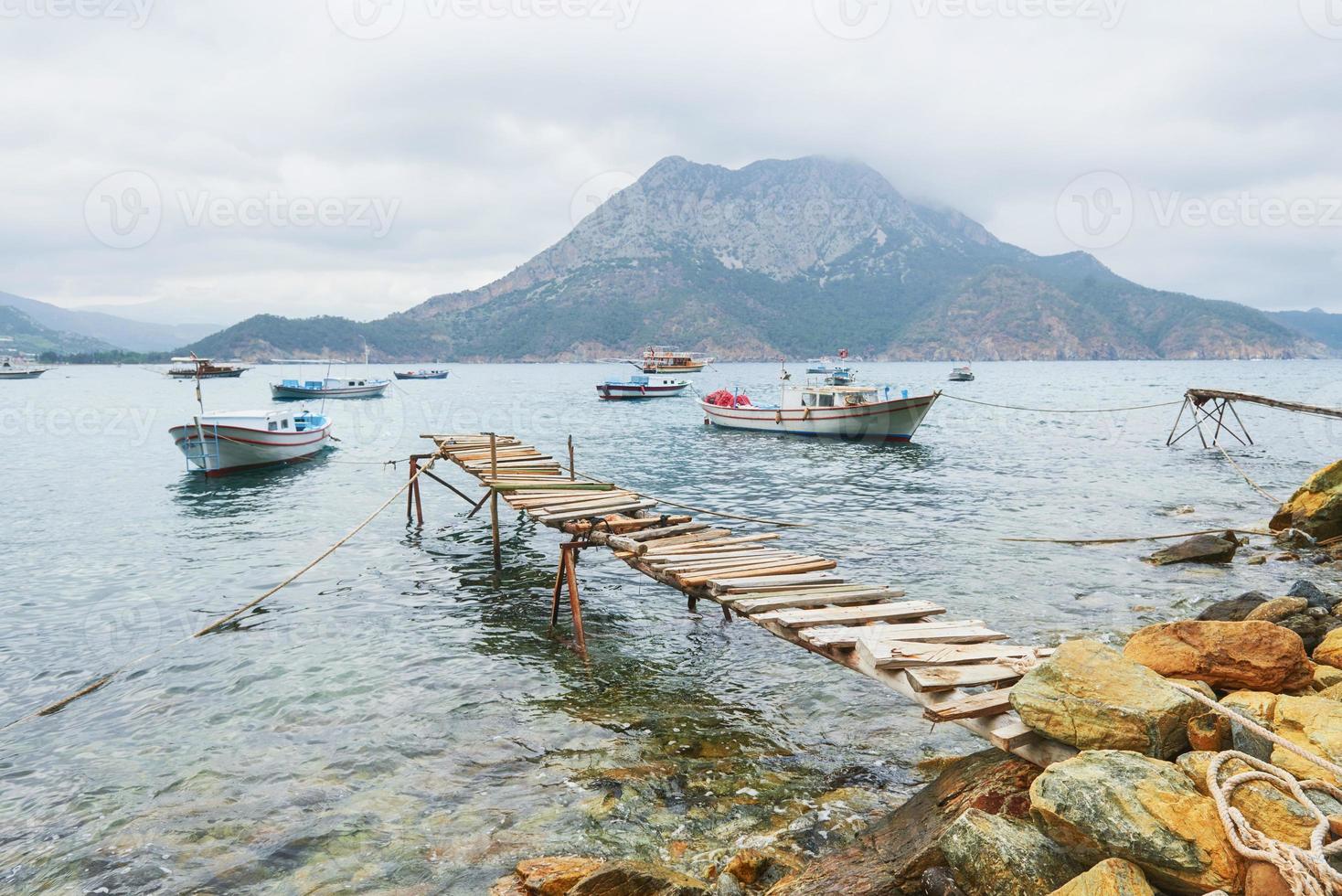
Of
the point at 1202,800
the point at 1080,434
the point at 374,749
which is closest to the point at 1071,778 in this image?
the point at 1202,800

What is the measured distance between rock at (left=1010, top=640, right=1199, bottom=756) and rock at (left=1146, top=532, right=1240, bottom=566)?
15.1 m

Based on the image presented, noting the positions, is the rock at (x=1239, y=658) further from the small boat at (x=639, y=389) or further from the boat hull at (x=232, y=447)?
the small boat at (x=639, y=389)

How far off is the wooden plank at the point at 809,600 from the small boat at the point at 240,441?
33753 millimetres

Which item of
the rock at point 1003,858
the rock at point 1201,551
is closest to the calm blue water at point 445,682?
the rock at point 1201,551

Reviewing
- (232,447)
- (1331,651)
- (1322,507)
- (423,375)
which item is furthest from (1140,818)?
(423,375)

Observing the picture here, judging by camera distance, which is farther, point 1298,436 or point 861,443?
point 1298,436

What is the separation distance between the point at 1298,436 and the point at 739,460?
42397 millimetres

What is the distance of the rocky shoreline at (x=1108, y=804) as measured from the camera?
493 centimetres

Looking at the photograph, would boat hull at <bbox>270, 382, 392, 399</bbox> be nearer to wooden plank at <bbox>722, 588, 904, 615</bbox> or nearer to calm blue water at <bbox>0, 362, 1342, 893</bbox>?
calm blue water at <bbox>0, 362, 1342, 893</bbox>

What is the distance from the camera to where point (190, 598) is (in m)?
17.5

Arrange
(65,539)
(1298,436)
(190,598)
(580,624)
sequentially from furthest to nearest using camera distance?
(1298,436) → (65,539) → (190,598) → (580,624)

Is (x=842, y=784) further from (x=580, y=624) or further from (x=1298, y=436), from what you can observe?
(x=1298, y=436)

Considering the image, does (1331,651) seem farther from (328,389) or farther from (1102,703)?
(328,389)

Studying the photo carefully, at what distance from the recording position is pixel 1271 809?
4.95m
